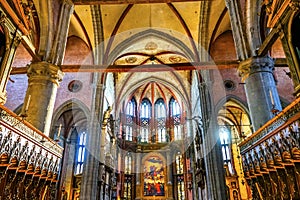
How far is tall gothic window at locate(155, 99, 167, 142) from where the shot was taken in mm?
28500

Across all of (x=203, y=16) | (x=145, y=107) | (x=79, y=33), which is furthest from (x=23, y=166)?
(x=145, y=107)

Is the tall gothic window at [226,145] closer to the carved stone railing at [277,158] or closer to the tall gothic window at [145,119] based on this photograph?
the tall gothic window at [145,119]

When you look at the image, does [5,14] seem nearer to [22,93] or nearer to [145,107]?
[22,93]

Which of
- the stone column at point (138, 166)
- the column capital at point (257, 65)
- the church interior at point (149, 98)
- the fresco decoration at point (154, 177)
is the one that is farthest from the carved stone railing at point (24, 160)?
the fresco decoration at point (154, 177)

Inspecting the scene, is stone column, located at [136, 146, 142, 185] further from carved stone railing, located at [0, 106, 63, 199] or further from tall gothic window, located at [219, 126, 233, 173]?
carved stone railing, located at [0, 106, 63, 199]

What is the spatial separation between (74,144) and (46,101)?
12.4 m

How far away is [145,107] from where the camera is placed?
29.8m

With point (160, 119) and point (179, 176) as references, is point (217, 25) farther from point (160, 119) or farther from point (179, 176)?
point (179, 176)

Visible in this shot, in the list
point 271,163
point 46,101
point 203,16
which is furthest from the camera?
point 203,16

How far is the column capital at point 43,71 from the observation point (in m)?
9.42

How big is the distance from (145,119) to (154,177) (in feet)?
22.5

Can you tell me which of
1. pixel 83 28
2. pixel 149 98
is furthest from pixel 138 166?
pixel 83 28

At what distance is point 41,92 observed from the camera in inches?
365

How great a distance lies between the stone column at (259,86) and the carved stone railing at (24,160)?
7263mm
